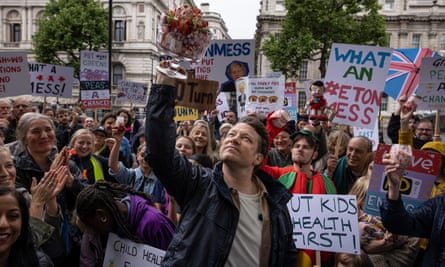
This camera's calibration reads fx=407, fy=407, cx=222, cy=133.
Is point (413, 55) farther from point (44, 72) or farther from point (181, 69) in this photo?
point (44, 72)

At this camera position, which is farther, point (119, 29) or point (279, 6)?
point (119, 29)

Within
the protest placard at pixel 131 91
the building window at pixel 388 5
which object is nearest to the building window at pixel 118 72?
the building window at pixel 388 5

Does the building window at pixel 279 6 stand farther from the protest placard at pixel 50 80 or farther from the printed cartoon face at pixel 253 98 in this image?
the printed cartoon face at pixel 253 98

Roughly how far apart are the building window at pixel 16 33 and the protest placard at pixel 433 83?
50392 millimetres

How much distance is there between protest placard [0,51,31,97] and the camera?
5.99m

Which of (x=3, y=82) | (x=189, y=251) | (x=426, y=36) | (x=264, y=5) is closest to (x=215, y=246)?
(x=189, y=251)

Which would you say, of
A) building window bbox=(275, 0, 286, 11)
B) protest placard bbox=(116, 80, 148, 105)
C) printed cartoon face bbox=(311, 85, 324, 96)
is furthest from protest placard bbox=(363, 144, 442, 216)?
building window bbox=(275, 0, 286, 11)

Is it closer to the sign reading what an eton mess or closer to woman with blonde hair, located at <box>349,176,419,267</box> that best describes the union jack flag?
the sign reading what an eton mess

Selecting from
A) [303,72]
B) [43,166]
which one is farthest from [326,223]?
[303,72]

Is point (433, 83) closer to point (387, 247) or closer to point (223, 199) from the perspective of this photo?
point (387, 247)

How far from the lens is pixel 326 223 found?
127 inches

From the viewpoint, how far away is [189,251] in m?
2.17

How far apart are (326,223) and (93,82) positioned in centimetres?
859

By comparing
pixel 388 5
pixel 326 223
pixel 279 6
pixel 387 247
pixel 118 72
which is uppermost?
pixel 388 5
